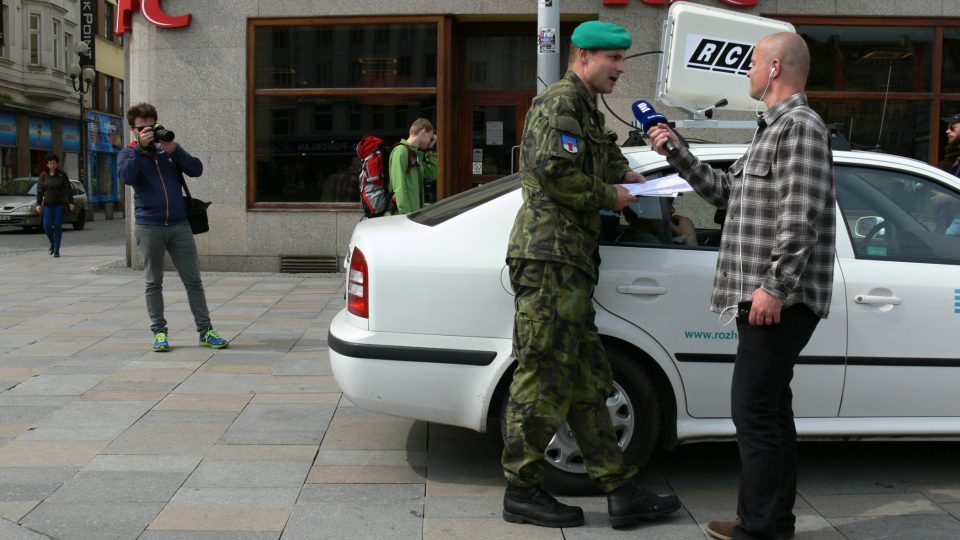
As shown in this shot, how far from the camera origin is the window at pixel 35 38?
3866 centimetres

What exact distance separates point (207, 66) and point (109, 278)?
2.85 metres

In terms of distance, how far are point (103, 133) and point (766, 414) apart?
4579 centimetres

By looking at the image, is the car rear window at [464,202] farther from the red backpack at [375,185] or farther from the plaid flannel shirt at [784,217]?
the red backpack at [375,185]

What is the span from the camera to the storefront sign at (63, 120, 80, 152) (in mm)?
41781

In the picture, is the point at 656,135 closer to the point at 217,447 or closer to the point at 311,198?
the point at 217,447

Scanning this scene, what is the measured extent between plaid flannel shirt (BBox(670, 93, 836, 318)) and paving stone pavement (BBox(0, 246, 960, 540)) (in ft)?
3.54

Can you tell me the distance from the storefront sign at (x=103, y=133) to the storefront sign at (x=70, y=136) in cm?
51

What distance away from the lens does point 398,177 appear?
7.66 meters

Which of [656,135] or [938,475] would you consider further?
[938,475]

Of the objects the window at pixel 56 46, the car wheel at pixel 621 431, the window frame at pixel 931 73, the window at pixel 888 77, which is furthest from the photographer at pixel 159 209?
the window at pixel 56 46

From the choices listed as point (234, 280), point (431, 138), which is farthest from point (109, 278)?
point (431, 138)

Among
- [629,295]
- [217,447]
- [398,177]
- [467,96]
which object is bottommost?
[217,447]

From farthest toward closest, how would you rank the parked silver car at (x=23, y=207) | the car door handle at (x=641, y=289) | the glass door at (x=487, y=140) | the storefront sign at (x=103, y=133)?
the storefront sign at (x=103, y=133), the parked silver car at (x=23, y=207), the glass door at (x=487, y=140), the car door handle at (x=641, y=289)

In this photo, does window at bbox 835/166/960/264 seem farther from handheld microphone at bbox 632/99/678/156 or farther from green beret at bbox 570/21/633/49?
green beret at bbox 570/21/633/49
